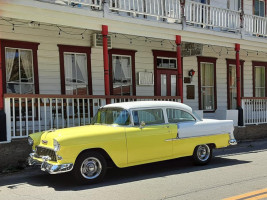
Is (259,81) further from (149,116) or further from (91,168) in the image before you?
(91,168)

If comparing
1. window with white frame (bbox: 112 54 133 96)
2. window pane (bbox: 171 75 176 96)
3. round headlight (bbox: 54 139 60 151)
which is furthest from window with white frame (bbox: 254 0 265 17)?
round headlight (bbox: 54 139 60 151)

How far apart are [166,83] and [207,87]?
99.1 inches

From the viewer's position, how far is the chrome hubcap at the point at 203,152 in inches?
316

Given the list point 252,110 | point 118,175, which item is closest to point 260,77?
point 252,110

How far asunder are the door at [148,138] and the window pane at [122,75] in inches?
207

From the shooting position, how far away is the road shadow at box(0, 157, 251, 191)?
21.5 feet

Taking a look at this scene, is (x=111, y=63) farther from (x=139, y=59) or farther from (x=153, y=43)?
Result: (x=153, y=43)

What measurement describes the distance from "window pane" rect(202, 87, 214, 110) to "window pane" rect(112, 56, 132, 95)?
13.6 feet

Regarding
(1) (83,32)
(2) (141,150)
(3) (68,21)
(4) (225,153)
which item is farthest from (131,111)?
(1) (83,32)

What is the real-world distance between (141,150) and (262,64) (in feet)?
42.2

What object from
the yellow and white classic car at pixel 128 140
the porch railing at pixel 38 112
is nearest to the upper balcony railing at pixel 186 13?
the porch railing at pixel 38 112

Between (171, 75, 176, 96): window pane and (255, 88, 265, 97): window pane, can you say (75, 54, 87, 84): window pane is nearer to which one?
(171, 75, 176, 96): window pane

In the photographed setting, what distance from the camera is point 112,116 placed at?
24.3ft

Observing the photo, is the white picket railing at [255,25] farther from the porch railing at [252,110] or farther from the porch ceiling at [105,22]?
the porch railing at [252,110]
